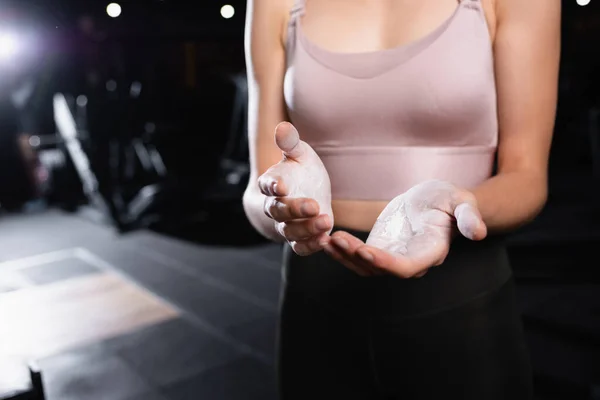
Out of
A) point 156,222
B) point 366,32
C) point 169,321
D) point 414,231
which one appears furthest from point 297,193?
point 156,222

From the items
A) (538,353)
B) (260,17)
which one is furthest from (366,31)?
(538,353)

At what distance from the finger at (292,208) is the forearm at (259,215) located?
0.19 m

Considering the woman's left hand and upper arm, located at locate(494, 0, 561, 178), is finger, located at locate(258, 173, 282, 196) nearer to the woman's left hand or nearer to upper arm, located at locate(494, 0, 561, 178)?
the woman's left hand

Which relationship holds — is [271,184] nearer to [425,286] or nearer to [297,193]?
[297,193]

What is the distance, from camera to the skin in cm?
81

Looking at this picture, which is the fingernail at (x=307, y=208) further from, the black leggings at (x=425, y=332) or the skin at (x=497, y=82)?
the black leggings at (x=425, y=332)

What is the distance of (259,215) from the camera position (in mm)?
940

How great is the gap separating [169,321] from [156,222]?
2108mm

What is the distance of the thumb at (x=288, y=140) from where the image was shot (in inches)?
27.3

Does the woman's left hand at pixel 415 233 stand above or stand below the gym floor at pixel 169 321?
above

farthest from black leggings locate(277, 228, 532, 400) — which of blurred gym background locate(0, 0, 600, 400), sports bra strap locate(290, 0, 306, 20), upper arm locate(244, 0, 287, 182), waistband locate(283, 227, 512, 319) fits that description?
blurred gym background locate(0, 0, 600, 400)

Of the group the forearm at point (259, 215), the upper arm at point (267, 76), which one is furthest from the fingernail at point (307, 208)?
the upper arm at point (267, 76)

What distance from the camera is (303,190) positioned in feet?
2.35

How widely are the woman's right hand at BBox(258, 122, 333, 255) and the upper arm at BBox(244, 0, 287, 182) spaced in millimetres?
254
